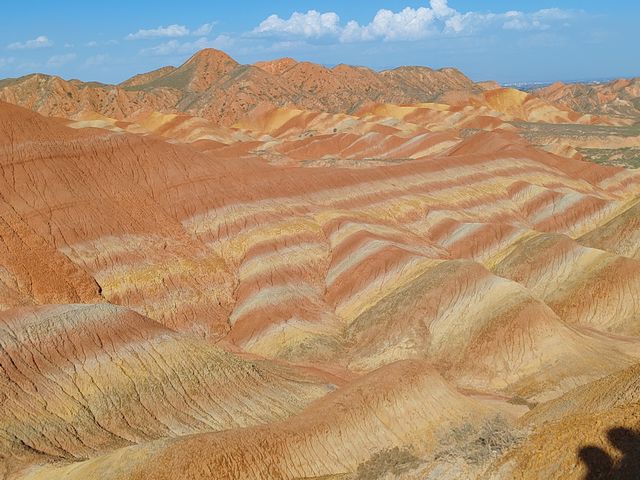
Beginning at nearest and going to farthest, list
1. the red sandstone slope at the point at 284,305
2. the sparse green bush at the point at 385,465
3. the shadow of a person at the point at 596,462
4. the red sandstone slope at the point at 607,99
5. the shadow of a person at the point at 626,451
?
the shadow of a person at the point at 626,451 → the shadow of a person at the point at 596,462 → the sparse green bush at the point at 385,465 → the red sandstone slope at the point at 284,305 → the red sandstone slope at the point at 607,99

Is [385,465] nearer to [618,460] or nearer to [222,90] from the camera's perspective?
[618,460]

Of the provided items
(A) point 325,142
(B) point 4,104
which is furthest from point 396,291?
(A) point 325,142

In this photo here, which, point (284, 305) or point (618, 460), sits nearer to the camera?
point (618, 460)

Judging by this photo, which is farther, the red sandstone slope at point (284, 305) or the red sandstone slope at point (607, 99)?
the red sandstone slope at point (607, 99)

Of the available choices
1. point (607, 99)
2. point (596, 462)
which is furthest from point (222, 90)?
point (596, 462)

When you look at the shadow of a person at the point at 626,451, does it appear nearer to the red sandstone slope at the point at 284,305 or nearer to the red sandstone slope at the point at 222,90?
the red sandstone slope at the point at 284,305

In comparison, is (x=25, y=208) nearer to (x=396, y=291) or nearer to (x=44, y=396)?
(x=44, y=396)

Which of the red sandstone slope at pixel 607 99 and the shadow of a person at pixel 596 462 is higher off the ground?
the red sandstone slope at pixel 607 99

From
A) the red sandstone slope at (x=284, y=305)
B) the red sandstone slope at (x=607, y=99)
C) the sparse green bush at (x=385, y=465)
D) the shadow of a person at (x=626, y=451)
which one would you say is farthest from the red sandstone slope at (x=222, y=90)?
the shadow of a person at (x=626, y=451)

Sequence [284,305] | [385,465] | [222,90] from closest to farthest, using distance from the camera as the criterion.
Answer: [385,465], [284,305], [222,90]
